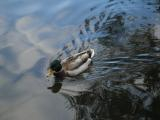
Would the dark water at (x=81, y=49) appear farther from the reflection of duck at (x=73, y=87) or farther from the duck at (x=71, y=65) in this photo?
the duck at (x=71, y=65)

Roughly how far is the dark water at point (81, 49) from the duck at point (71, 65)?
0.58 feet

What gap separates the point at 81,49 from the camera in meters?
11.3

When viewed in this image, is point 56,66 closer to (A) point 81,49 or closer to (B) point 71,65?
(B) point 71,65

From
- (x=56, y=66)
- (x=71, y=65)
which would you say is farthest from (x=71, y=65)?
(x=56, y=66)

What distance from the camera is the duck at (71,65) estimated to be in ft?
33.4

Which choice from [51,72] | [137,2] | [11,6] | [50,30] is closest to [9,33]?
[50,30]

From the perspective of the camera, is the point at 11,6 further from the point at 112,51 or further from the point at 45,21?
the point at 112,51

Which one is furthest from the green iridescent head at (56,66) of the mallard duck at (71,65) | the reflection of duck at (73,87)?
the reflection of duck at (73,87)

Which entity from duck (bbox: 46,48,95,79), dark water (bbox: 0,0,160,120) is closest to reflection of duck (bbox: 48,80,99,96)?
dark water (bbox: 0,0,160,120)

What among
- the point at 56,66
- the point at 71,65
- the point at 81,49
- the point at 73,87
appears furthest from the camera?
the point at 81,49

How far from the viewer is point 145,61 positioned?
399 inches

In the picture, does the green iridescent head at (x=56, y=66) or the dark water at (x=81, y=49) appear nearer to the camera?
the dark water at (x=81, y=49)

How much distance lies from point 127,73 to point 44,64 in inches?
92.4

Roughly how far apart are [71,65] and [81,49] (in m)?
1.07
